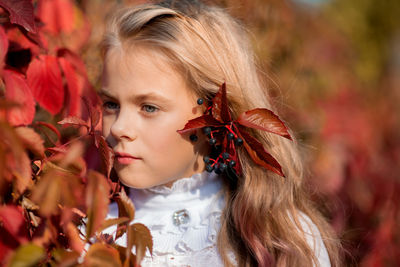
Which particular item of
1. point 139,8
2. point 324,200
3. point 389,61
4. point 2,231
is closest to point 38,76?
point 139,8

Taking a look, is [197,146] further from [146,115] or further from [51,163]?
[51,163]

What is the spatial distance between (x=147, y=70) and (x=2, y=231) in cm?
58

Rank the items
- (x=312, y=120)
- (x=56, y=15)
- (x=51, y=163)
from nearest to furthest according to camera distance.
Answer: (x=51, y=163) → (x=56, y=15) → (x=312, y=120)

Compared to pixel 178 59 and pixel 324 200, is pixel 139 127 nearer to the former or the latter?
pixel 178 59

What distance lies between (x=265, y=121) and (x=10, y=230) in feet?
1.97

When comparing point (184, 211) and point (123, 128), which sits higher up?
point (123, 128)

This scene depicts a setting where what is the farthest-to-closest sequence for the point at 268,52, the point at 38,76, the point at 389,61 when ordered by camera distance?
1. the point at 389,61
2. the point at 268,52
3. the point at 38,76

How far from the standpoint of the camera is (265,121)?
1060mm

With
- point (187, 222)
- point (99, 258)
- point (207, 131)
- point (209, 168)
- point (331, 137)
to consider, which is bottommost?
point (331, 137)

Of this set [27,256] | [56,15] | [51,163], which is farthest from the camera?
[56,15]

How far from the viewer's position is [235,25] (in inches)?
56.2

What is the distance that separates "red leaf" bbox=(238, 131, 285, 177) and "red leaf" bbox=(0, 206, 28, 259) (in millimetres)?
596

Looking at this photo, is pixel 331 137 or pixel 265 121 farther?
pixel 331 137

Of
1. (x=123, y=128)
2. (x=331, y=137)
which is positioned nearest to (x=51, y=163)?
(x=123, y=128)
